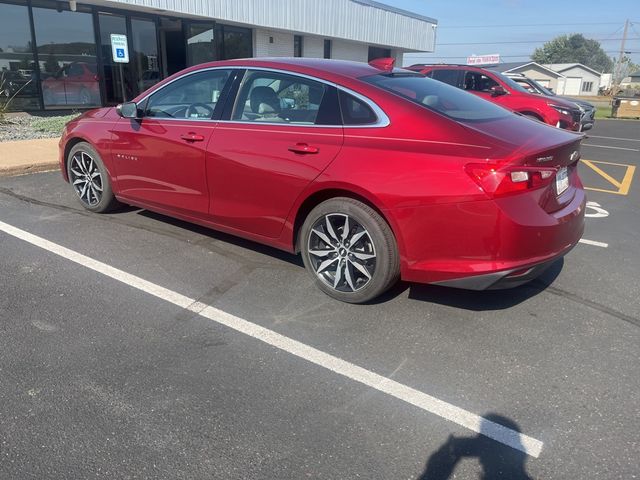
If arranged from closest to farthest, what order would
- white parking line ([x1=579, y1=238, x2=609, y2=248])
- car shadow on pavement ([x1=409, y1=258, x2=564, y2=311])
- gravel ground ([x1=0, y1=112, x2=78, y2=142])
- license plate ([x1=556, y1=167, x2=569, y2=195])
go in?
1. license plate ([x1=556, y1=167, x2=569, y2=195])
2. car shadow on pavement ([x1=409, y1=258, x2=564, y2=311])
3. white parking line ([x1=579, y1=238, x2=609, y2=248])
4. gravel ground ([x1=0, y1=112, x2=78, y2=142])

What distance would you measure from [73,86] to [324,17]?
34.7 ft

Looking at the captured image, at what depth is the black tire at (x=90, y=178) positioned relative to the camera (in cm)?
532

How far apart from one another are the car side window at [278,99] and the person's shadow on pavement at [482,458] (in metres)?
2.32

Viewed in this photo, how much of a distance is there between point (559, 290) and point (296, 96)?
248cm

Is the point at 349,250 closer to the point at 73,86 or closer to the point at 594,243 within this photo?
the point at 594,243

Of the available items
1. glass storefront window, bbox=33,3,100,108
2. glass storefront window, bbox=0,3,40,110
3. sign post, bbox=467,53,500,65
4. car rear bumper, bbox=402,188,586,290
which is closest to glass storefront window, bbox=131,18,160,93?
glass storefront window, bbox=33,3,100,108

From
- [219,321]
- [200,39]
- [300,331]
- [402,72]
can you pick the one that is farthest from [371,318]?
[200,39]

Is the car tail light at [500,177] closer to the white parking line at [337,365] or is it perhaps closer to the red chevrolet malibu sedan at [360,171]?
the red chevrolet malibu sedan at [360,171]

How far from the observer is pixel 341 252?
146 inches

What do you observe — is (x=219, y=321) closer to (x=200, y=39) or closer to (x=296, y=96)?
(x=296, y=96)

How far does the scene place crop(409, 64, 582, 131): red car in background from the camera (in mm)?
11594

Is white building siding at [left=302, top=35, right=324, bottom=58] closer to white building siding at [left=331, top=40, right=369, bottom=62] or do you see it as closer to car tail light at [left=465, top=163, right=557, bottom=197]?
white building siding at [left=331, top=40, right=369, bottom=62]

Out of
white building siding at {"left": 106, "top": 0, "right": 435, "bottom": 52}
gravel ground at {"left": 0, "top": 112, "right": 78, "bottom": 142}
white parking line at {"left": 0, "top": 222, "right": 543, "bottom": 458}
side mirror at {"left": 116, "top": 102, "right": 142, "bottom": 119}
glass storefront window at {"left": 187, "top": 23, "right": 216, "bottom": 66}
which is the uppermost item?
white building siding at {"left": 106, "top": 0, "right": 435, "bottom": 52}

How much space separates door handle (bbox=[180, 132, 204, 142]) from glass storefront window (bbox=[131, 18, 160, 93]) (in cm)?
1293
